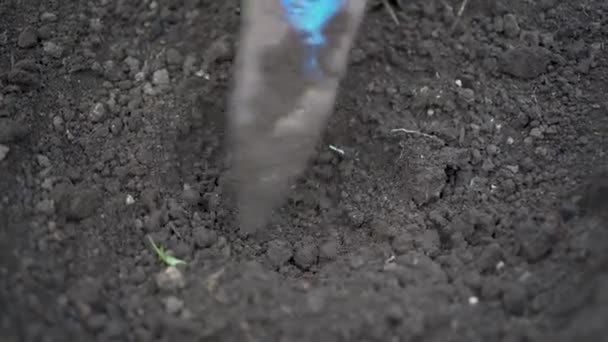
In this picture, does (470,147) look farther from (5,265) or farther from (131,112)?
(5,265)

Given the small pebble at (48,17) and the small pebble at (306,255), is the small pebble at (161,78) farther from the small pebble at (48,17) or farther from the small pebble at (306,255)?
the small pebble at (306,255)

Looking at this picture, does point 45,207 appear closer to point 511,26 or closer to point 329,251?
point 329,251

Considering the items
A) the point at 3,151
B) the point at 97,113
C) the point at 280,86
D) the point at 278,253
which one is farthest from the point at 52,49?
the point at 278,253

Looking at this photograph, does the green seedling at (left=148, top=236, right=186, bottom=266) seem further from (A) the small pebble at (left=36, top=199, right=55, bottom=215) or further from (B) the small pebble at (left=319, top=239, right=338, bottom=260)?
(B) the small pebble at (left=319, top=239, right=338, bottom=260)

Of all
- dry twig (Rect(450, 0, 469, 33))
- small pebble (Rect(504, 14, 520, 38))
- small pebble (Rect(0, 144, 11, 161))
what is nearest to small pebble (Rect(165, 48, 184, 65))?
small pebble (Rect(0, 144, 11, 161))

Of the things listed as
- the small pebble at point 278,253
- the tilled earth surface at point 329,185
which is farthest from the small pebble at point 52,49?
the small pebble at point 278,253

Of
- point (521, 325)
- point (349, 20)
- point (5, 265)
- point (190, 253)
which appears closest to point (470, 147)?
point (349, 20)
